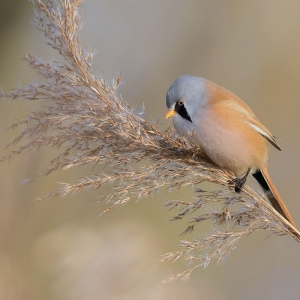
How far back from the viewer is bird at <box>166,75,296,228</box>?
7.06 ft

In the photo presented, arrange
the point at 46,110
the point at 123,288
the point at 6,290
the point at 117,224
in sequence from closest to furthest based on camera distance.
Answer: the point at 46,110, the point at 6,290, the point at 123,288, the point at 117,224

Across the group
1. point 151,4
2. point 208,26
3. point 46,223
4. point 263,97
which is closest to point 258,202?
point 46,223

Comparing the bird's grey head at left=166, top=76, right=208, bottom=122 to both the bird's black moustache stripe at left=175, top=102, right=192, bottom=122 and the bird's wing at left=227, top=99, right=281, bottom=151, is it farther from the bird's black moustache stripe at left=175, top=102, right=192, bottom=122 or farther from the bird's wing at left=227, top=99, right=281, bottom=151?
the bird's wing at left=227, top=99, right=281, bottom=151

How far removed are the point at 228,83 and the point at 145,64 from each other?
2.36 ft

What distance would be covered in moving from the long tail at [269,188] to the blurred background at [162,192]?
67 centimetres

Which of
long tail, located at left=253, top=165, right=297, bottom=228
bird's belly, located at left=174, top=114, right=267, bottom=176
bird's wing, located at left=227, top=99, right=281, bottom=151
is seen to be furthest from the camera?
bird's wing, located at left=227, top=99, right=281, bottom=151

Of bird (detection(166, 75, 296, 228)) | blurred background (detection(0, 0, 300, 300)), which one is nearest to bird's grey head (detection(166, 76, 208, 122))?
bird (detection(166, 75, 296, 228))

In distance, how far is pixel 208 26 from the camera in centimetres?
369

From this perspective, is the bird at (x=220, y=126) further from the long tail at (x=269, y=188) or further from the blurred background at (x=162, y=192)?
the blurred background at (x=162, y=192)

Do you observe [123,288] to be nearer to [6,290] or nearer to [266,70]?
[6,290]

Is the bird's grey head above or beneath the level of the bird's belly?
above

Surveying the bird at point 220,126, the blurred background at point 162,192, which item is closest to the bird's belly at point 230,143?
the bird at point 220,126

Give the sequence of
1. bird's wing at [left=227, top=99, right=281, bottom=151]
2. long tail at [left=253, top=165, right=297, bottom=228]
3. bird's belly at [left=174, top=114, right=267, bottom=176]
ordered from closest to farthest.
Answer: bird's belly at [left=174, top=114, right=267, bottom=176]
long tail at [left=253, top=165, right=297, bottom=228]
bird's wing at [left=227, top=99, right=281, bottom=151]

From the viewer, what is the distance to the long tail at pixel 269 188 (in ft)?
7.34
